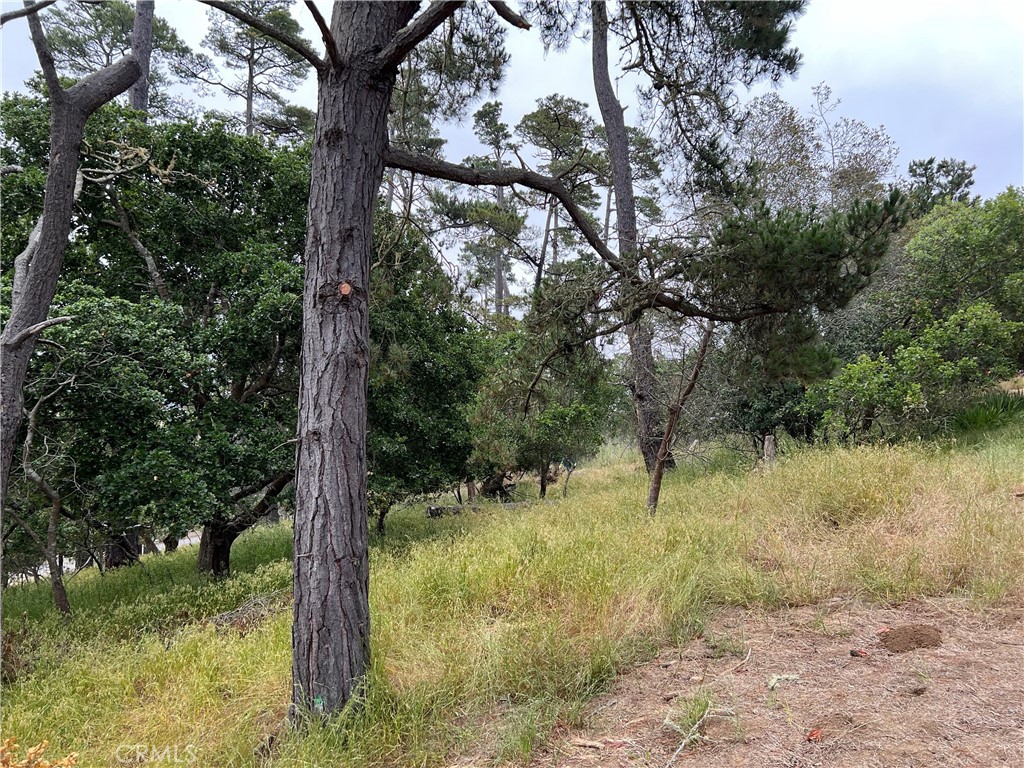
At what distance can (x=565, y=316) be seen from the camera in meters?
4.29

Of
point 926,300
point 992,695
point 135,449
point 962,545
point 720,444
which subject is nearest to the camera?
point 992,695

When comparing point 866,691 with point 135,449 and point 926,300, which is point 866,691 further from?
point 926,300

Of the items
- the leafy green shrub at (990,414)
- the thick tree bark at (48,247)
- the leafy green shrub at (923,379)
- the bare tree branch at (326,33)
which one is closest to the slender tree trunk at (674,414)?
the leafy green shrub at (923,379)

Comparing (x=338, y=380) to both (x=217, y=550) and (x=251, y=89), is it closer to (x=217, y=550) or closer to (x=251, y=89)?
(x=217, y=550)

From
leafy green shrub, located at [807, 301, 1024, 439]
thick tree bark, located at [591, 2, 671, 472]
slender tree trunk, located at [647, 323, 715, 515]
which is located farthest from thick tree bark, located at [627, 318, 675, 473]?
leafy green shrub, located at [807, 301, 1024, 439]

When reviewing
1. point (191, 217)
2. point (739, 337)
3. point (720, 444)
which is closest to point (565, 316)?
point (739, 337)

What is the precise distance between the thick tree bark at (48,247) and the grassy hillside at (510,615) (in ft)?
6.30

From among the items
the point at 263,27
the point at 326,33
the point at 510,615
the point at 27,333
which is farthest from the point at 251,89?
the point at 510,615

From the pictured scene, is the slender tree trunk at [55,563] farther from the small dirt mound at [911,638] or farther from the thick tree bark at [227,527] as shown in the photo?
the small dirt mound at [911,638]

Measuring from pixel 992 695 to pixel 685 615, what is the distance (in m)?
1.35

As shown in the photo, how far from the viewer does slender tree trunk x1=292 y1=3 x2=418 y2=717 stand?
97.0 inches

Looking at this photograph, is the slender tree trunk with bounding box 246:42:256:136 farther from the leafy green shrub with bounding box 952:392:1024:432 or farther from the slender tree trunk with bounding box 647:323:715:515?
the leafy green shrub with bounding box 952:392:1024:432

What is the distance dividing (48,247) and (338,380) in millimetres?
2843

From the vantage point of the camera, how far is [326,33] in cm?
223
